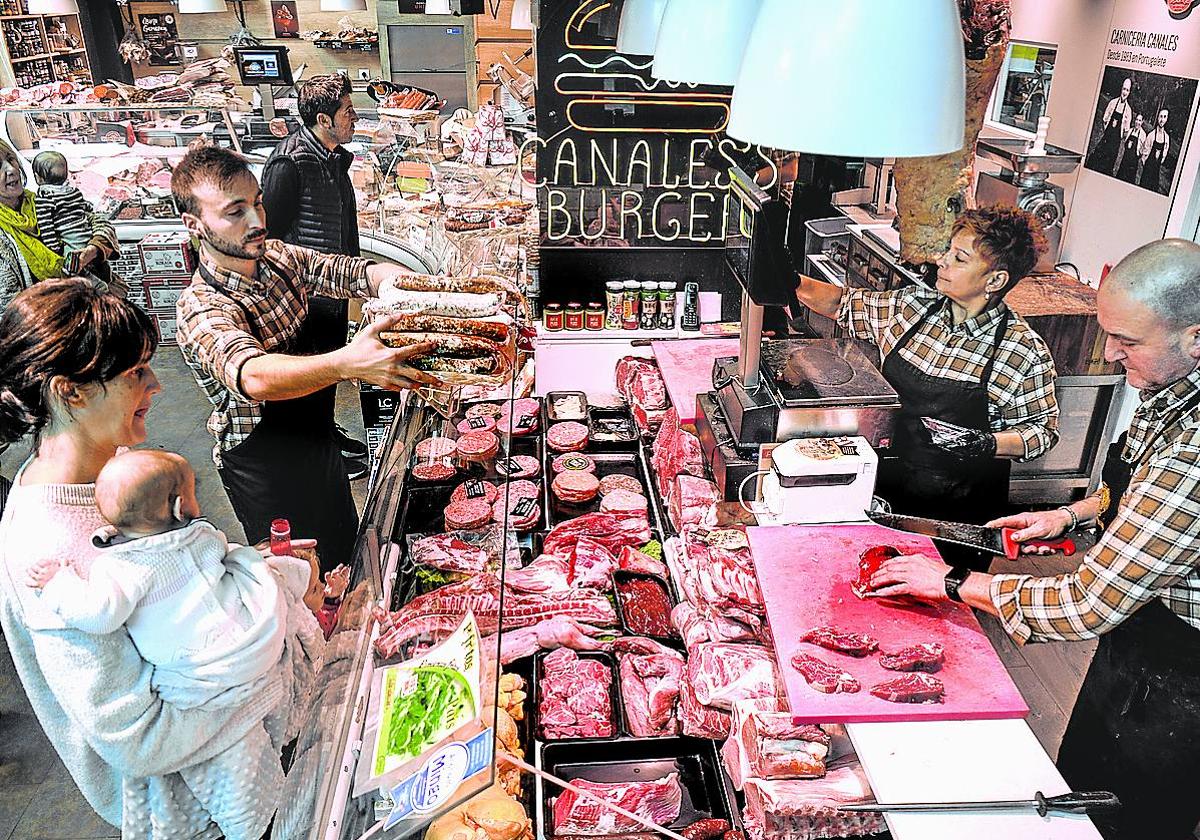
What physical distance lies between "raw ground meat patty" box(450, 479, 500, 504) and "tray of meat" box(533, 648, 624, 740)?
63 cm

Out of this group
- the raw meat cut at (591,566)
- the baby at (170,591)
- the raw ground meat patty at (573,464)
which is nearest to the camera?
the baby at (170,591)

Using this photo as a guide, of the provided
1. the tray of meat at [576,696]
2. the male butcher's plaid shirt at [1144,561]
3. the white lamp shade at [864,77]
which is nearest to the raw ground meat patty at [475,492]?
the tray of meat at [576,696]

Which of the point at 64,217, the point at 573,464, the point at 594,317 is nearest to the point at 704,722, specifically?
the point at 573,464

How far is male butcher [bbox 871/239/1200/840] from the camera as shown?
220cm

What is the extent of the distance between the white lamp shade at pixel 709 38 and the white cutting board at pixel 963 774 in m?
1.76

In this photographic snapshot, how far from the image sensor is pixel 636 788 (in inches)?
82.5

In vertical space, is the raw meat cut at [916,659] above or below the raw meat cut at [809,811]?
above

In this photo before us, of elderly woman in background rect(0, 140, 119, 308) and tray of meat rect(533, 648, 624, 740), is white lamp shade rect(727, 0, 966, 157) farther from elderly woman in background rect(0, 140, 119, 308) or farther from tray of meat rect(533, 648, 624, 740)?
elderly woman in background rect(0, 140, 119, 308)

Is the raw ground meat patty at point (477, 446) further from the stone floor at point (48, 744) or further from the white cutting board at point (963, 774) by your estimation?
the white cutting board at point (963, 774)

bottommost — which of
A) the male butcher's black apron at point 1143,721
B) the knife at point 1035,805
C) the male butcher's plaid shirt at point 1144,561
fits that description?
the male butcher's black apron at point 1143,721

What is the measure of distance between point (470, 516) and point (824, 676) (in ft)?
4.33

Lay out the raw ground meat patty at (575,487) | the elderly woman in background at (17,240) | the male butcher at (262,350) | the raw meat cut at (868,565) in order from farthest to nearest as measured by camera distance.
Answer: the elderly woman in background at (17,240), the raw ground meat patty at (575,487), the male butcher at (262,350), the raw meat cut at (868,565)

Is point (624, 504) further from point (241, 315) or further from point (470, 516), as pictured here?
point (241, 315)

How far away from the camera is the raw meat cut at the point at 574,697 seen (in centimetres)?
234
